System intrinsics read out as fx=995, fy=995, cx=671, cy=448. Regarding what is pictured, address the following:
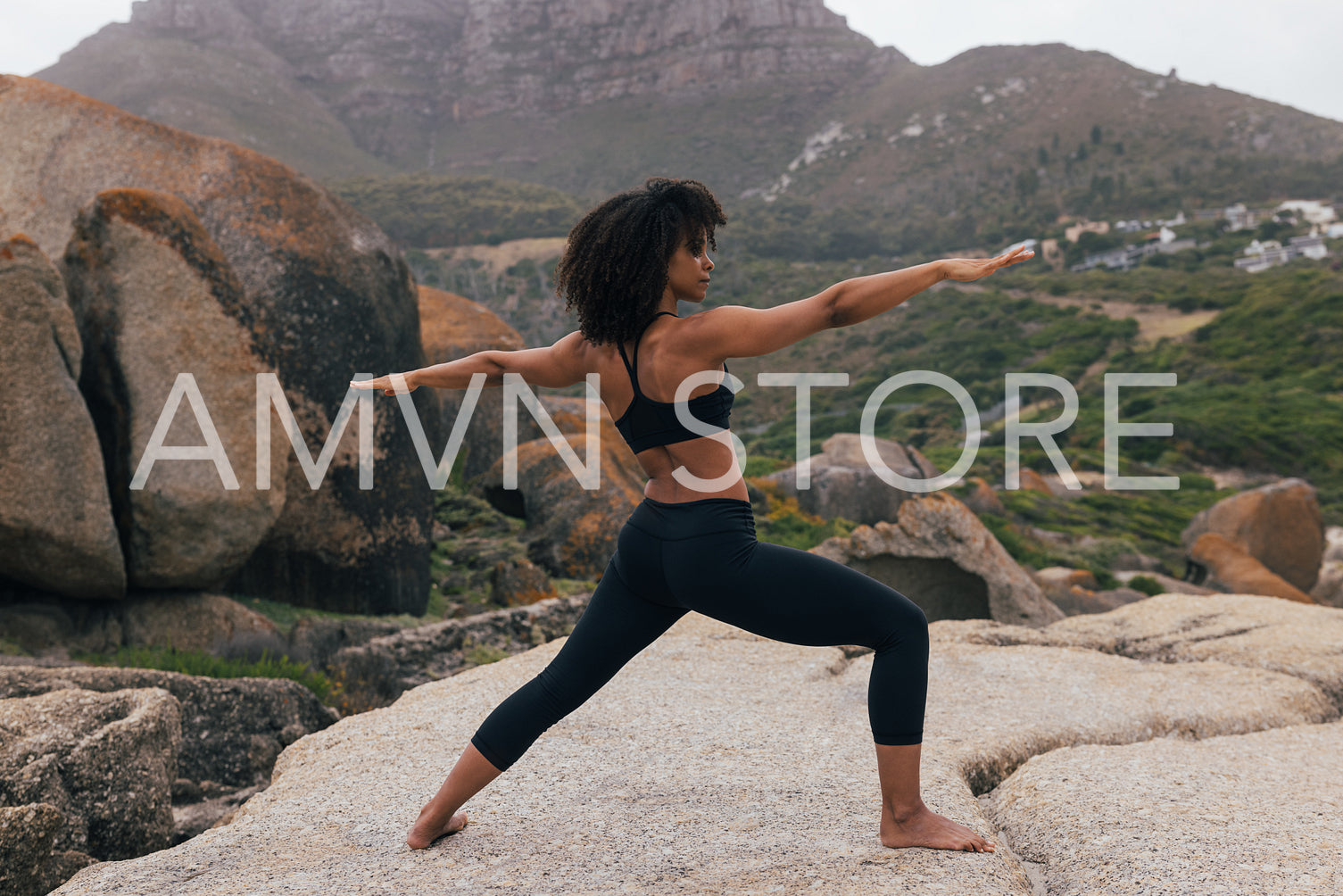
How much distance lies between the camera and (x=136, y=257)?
21.8 ft

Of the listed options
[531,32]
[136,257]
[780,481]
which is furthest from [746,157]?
[136,257]

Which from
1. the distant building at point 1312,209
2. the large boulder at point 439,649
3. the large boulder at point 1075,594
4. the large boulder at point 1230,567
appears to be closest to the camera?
the large boulder at point 439,649

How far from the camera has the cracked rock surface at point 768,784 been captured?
2844mm

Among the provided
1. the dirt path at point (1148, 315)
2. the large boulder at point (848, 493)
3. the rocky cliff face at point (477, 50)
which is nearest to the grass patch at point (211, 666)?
the large boulder at point (848, 493)

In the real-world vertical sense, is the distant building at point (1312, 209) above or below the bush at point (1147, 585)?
above

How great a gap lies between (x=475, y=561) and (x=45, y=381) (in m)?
4.24

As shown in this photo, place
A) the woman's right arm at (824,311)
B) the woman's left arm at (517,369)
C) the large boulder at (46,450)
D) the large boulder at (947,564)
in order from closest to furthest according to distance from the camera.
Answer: the woman's right arm at (824,311) < the woman's left arm at (517,369) < the large boulder at (46,450) < the large boulder at (947,564)

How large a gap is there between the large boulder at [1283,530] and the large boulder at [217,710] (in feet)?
46.5

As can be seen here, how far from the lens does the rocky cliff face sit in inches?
5482

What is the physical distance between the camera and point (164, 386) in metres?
6.59

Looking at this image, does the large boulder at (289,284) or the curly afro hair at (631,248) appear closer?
the curly afro hair at (631,248)

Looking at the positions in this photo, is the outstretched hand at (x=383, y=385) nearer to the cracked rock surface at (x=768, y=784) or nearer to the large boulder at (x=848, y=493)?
the cracked rock surface at (x=768, y=784)

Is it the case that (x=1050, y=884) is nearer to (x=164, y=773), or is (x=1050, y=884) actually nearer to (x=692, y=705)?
(x=692, y=705)

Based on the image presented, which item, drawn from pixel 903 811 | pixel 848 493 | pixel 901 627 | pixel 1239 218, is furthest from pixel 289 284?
pixel 1239 218
